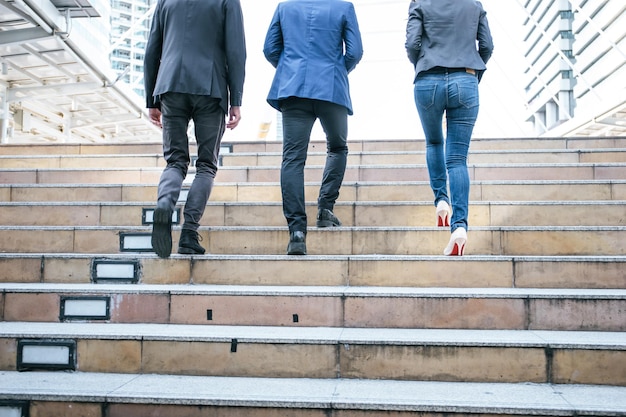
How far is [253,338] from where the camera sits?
2.52 metres

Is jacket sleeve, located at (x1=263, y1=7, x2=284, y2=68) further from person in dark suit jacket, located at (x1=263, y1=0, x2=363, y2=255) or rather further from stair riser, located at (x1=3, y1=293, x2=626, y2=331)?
stair riser, located at (x1=3, y1=293, x2=626, y2=331)

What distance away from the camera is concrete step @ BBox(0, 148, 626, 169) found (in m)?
5.63

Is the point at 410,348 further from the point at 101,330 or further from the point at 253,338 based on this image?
the point at 101,330

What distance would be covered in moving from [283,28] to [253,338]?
2.07 metres

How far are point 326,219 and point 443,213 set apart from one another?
0.77m

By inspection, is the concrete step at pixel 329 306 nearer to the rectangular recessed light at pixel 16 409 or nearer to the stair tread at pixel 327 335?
the stair tread at pixel 327 335

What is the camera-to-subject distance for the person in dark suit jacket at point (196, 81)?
11.0ft

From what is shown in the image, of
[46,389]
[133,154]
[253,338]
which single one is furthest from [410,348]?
[133,154]

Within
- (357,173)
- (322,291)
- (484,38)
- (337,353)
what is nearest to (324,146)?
(357,173)

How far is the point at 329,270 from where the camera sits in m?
3.19

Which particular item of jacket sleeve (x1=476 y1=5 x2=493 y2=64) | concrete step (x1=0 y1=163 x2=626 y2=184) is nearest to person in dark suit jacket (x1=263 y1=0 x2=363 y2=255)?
jacket sleeve (x1=476 y1=5 x2=493 y2=64)

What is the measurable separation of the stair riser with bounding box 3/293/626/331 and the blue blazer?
135 cm

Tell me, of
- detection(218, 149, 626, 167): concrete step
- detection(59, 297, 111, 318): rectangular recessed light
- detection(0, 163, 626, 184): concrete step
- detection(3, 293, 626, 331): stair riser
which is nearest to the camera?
detection(3, 293, 626, 331): stair riser

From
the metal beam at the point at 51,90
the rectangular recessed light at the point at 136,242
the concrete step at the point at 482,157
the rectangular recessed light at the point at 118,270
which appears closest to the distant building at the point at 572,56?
the concrete step at the point at 482,157
